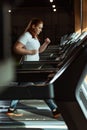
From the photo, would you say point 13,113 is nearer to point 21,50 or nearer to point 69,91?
point 21,50

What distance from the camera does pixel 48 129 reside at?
2.47 m

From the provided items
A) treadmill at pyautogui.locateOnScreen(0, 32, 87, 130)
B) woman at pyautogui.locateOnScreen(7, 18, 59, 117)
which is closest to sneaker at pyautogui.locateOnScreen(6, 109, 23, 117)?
woman at pyautogui.locateOnScreen(7, 18, 59, 117)

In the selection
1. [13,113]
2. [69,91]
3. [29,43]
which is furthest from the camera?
[29,43]

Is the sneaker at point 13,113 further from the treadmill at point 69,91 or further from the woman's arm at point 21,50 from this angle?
the treadmill at point 69,91

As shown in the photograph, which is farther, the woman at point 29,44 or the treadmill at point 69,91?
the woman at point 29,44

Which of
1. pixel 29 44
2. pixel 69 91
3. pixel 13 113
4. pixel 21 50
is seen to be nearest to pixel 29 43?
pixel 29 44

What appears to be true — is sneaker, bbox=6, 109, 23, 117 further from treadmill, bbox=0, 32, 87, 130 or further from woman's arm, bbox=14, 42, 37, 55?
treadmill, bbox=0, 32, 87, 130

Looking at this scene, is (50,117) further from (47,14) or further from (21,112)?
(47,14)

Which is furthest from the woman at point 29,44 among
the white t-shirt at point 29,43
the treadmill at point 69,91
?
the treadmill at point 69,91

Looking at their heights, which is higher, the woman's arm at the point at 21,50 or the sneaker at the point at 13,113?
the woman's arm at the point at 21,50

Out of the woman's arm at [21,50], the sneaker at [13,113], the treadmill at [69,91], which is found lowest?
the sneaker at [13,113]

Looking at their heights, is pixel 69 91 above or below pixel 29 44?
above

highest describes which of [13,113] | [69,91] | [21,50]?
[69,91]

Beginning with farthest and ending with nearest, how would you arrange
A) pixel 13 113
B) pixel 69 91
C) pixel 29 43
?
pixel 29 43 → pixel 13 113 → pixel 69 91
